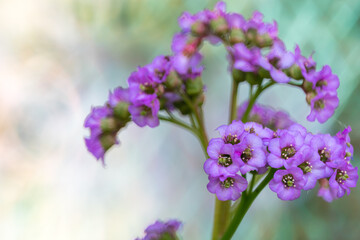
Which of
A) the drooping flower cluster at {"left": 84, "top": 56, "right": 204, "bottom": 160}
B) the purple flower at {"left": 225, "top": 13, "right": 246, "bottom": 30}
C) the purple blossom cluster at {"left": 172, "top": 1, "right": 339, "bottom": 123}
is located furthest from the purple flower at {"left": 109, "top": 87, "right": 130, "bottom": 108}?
the purple flower at {"left": 225, "top": 13, "right": 246, "bottom": 30}

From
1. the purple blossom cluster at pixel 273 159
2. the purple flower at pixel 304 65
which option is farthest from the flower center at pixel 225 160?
the purple flower at pixel 304 65

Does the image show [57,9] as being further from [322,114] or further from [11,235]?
[322,114]

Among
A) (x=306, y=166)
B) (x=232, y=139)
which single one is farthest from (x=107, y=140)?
(x=306, y=166)

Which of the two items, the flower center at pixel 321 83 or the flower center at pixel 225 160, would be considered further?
the flower center at pixel 321 83

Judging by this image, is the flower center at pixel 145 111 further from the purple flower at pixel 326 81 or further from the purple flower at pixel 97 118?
the purple flower at pixel 326 81

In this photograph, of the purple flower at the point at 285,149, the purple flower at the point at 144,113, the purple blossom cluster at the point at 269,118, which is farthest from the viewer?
the purple blossom cluster at the point at 269,118

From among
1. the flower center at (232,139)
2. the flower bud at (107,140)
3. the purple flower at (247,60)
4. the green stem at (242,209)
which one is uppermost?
the flower bud at (107,140)

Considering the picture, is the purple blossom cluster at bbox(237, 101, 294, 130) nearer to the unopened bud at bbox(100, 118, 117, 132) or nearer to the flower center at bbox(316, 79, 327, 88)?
the flower center at bbox(316, 79, 327, 88)

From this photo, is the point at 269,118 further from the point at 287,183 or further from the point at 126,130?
the point at 126,130
